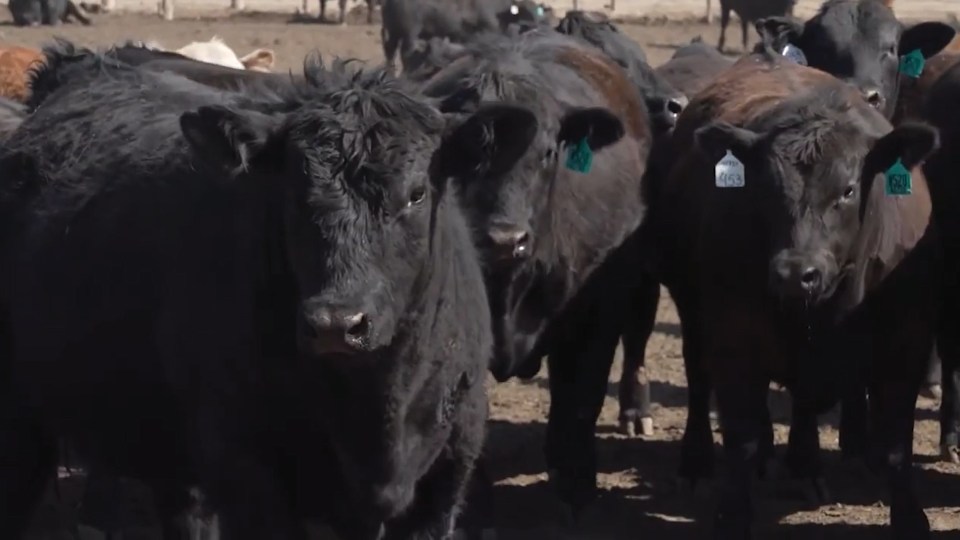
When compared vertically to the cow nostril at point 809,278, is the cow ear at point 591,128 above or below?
above

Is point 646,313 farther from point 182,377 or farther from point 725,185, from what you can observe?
point 182,377

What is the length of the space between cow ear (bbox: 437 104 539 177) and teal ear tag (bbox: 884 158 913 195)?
67.8 inches

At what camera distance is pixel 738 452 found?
6172 millimetres

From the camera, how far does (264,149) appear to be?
14.1 ft

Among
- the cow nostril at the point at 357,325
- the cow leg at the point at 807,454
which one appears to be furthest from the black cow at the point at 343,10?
the cow nostril at the point at 357,325

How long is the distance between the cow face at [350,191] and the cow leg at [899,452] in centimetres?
238

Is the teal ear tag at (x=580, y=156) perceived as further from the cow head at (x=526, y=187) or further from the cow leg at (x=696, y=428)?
the cow leg at (x=696, y=428)

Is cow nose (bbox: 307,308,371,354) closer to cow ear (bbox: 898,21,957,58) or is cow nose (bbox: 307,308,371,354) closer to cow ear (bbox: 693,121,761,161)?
cow ear (bbox: 693,121,761,161)

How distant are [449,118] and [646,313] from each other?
3.97 m

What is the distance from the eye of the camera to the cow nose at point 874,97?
786 cm

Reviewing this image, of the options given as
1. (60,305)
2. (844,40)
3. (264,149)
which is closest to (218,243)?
(264,149)

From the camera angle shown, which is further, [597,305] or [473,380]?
[597,305]

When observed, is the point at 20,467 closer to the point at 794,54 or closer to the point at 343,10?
the point at 794,54

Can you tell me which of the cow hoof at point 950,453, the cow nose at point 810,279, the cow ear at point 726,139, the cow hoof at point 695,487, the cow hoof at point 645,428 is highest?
the cow ear at point 726,139
